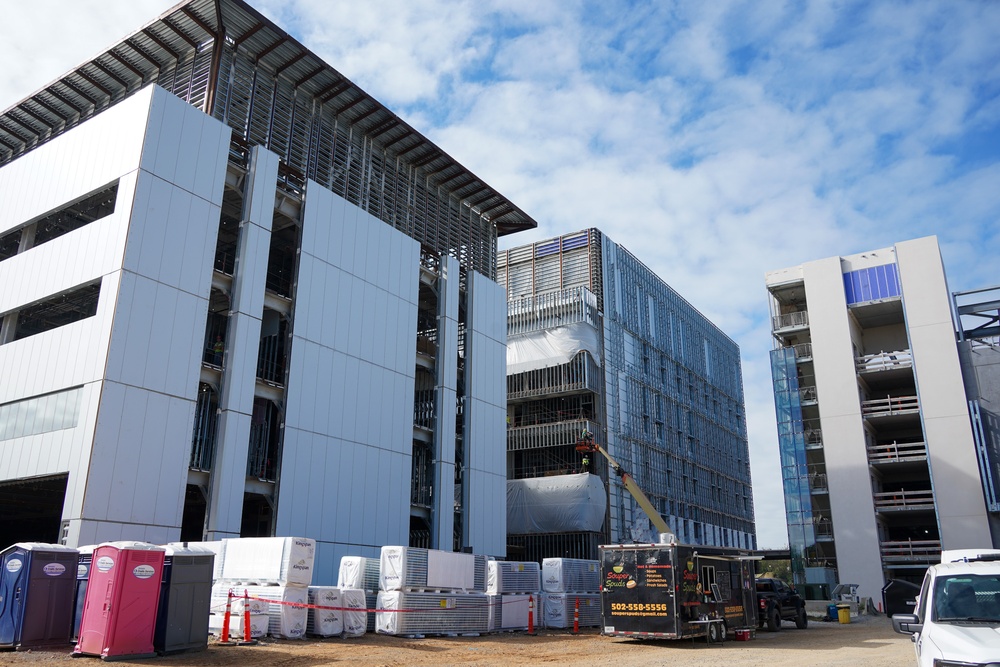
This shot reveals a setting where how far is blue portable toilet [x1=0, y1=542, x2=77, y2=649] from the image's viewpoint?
14.4 meters

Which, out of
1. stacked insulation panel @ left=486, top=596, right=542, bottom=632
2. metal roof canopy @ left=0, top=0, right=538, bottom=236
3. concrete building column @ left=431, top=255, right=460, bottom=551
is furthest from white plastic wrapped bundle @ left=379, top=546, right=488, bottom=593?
metal roof canopy @ left=0, top=0, right=538, bottom=236

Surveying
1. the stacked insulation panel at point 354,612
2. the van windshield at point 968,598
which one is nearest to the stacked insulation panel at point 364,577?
the stacked insulation panel at point 354,612

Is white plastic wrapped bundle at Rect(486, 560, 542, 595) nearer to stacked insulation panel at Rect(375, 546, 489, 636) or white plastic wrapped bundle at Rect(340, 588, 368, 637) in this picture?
stacked insulation panel at Rect(375, 546, 489, 636)

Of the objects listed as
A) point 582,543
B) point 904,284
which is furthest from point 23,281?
point 904,284

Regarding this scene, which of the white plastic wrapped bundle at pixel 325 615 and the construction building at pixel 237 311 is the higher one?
the construction building at pixel 237 311

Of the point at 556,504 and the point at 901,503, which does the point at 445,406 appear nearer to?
the point at 556,504

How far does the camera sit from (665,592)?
776 inches

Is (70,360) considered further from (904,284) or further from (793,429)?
→ (904,284)

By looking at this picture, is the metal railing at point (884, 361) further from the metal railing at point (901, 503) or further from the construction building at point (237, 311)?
the construction building at point (237, 311)

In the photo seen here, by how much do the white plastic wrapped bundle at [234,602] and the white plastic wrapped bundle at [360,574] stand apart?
2.83m

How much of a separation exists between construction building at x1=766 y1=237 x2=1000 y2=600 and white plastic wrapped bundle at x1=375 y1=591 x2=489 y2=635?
22.2 metres

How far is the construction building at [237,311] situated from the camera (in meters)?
23.0

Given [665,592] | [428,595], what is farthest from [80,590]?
[665,592]

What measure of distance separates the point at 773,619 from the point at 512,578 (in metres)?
8.76
